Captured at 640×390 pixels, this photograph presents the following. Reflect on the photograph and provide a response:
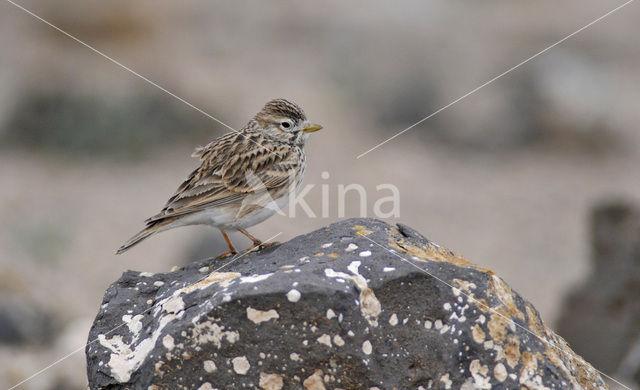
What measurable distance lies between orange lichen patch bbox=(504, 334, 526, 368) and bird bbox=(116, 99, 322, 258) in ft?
9.01

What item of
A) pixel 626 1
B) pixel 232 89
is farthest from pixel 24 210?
pixel 626 1

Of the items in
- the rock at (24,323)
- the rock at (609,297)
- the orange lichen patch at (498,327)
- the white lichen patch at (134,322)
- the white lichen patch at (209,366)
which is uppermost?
the white lichen patch at (134,322)

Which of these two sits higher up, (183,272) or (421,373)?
(183,272)

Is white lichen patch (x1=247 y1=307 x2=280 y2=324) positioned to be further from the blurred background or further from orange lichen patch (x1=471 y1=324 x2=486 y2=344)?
the blurred background

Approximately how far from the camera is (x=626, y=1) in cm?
2908

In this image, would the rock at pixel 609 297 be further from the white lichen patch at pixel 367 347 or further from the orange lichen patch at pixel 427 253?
the white lichen patch at pixel 367 347

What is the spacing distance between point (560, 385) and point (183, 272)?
3.11m

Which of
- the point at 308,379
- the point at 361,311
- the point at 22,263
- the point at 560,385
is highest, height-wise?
the point at 361,311

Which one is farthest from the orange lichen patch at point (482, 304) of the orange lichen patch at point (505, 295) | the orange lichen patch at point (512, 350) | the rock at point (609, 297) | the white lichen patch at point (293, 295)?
the rock at point (609, 297)

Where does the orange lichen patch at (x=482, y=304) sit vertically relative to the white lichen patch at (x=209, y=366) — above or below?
below

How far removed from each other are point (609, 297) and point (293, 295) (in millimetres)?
7121

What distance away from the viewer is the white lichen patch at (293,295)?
5.46 m

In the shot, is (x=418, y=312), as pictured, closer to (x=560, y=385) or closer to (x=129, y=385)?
(x=560, y=385)

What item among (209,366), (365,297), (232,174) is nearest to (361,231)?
(365,297)
